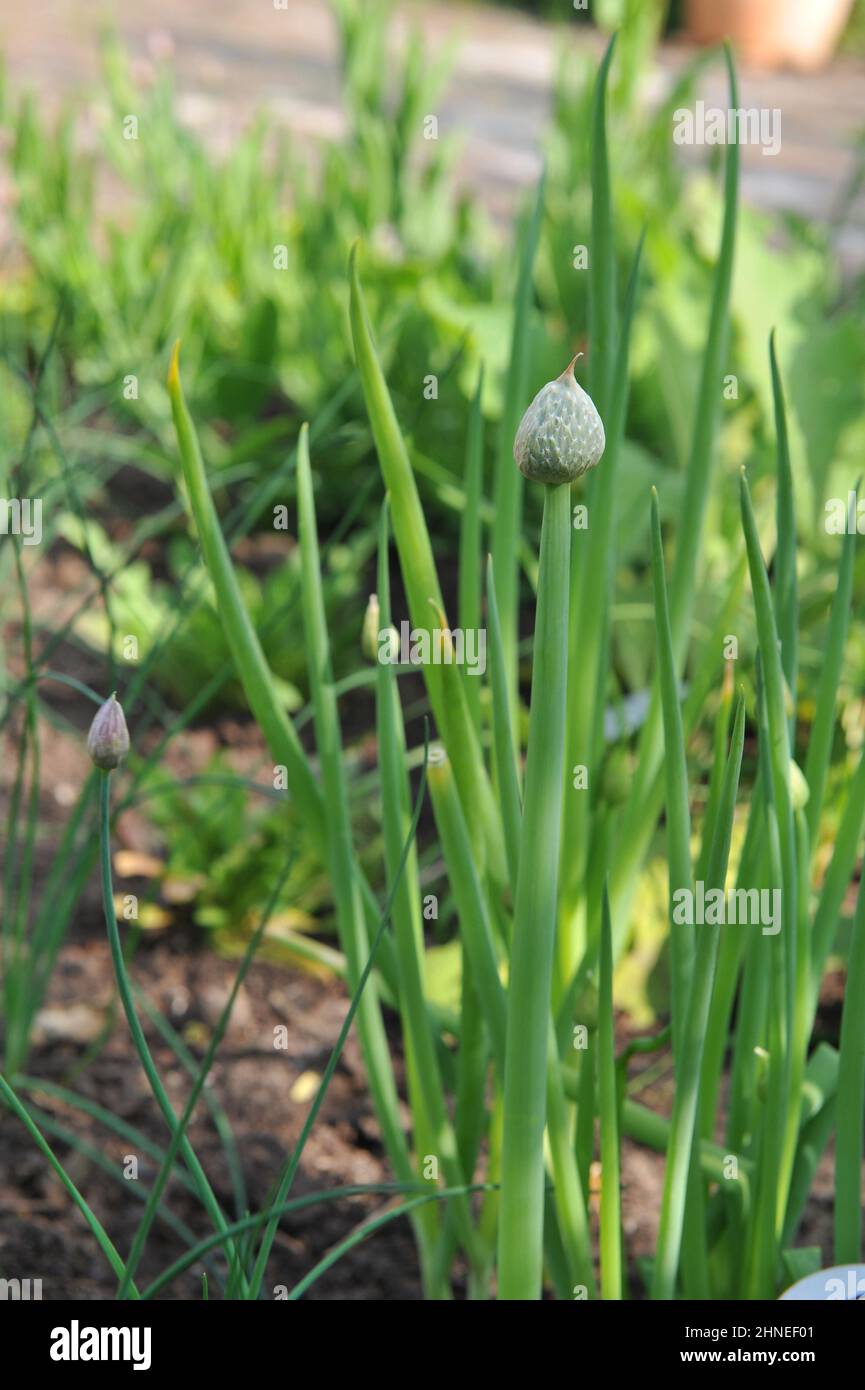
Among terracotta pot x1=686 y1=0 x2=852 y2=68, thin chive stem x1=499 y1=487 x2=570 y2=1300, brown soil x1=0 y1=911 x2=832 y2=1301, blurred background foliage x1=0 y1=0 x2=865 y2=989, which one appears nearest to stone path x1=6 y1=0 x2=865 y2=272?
terracotta pot x1=686 y1=0 x2=852 y2=68

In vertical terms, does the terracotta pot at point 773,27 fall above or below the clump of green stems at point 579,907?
above

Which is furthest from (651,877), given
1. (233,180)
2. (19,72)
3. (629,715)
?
(19,72)

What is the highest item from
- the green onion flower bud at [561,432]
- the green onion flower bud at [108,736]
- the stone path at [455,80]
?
the stone path at [455,80]

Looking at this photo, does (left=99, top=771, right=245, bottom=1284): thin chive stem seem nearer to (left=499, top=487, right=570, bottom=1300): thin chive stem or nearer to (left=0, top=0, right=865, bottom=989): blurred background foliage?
(left=499, top=487, right=570, bottom=1300): thin chive stem

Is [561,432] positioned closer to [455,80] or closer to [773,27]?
[455,80]

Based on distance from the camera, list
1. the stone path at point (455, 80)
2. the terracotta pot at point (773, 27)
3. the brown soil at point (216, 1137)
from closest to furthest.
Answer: the brown soil at point (216, 1137)
the stone path at point (455, 80)
the terracotta pot at point (773, 27)

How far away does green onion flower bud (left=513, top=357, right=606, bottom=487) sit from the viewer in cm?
48

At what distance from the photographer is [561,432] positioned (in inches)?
19.0

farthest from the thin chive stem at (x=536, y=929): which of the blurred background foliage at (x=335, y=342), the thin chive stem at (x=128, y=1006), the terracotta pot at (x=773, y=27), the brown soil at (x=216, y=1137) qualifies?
the terracotta pot at (x=773, y=27)

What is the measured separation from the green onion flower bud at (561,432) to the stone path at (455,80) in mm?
2753

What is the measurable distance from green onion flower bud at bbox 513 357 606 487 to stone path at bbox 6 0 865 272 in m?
2.75

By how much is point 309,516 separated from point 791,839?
0.32m

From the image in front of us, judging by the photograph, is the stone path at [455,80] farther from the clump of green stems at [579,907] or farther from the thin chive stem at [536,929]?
the thin chive stem at [536,929]

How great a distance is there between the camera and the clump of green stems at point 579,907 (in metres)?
0.69
